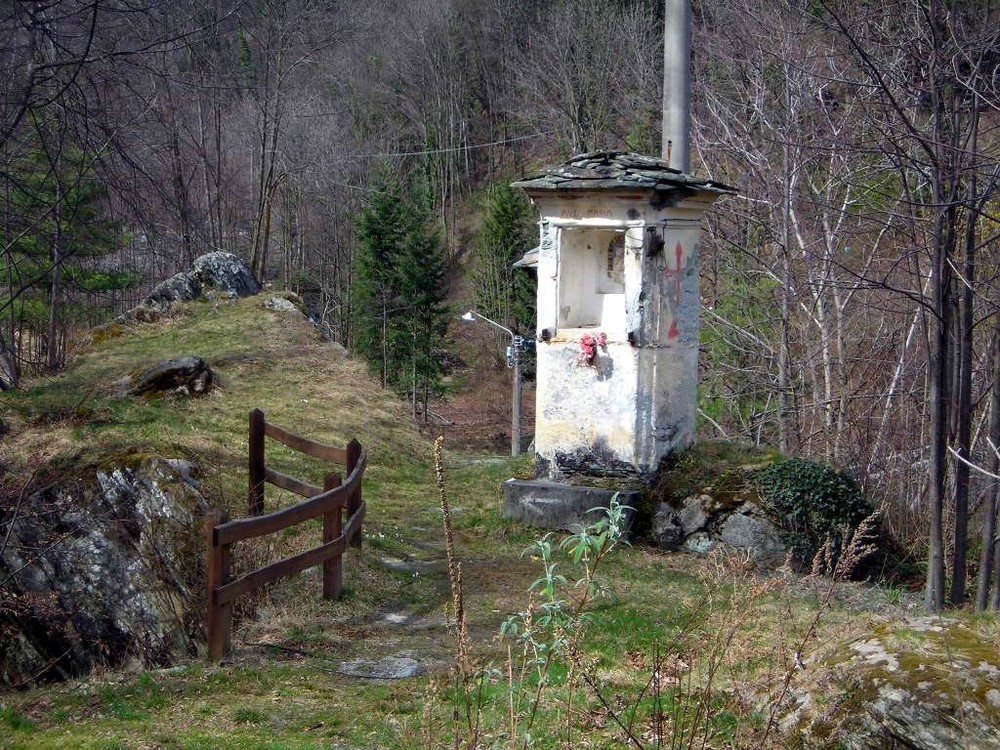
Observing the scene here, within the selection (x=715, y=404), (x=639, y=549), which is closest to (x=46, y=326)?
(x=715, y=404)

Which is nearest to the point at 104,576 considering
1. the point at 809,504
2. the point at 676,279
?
the point at 676,279

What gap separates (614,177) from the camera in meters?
10.1

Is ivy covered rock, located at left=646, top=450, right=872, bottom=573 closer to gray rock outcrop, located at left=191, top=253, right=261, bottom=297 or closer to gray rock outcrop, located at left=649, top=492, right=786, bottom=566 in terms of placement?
gray rock outcrop, located at left=649, top=492, right=786, bottom=566

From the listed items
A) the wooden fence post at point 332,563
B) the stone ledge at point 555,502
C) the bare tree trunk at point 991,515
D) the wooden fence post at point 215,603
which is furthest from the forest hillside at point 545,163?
the stone ledge at point 555,502

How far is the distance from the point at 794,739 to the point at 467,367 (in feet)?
118

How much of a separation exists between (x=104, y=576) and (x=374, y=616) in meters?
2.88

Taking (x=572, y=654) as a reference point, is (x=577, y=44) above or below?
above

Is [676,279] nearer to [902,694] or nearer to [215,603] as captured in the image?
[215,603]

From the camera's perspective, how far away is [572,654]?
324 cm

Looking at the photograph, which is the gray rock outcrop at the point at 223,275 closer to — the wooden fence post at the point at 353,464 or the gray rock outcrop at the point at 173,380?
the gray rock outcrop at the point at 173,380

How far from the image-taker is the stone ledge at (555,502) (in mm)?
10219

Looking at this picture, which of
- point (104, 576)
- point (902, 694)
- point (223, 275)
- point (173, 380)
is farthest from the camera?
point (223, 275)

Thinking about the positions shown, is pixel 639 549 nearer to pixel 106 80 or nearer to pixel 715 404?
pixel 106 80

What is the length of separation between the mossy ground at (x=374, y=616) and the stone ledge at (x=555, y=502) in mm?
247
